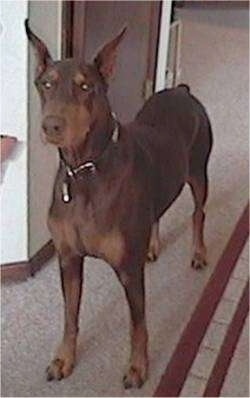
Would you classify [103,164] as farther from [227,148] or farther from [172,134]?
[227,148]

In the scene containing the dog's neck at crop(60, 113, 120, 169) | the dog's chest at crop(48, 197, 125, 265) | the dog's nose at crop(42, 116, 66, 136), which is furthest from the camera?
the dog's chest at crop(48, 197, 125, 265)

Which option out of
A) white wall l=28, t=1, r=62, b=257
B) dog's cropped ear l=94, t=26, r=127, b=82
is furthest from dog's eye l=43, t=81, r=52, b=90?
white wall l=28, t=1, r=62, b=257

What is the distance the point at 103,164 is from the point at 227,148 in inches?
62.3

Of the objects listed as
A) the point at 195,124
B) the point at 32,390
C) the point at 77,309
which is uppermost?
the point at 195,124

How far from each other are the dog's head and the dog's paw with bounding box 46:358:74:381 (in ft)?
2.10

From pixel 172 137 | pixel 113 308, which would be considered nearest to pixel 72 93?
pixel 172 137

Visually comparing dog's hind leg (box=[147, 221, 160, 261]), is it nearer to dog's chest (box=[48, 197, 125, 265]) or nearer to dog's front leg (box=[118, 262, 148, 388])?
dog's front leg (box=[118, 262, 148, 388])

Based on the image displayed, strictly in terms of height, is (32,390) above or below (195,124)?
below

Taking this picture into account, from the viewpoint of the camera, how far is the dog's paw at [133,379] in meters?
1.85

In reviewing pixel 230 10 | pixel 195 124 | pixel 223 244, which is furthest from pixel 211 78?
pixel 195 124

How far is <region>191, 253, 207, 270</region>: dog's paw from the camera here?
7.66 feet

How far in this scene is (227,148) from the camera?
3.12m

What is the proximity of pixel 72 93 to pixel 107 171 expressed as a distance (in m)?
0.26

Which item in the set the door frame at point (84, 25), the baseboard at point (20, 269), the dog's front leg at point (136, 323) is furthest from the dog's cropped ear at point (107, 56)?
the baseboard at point (20, 269)
